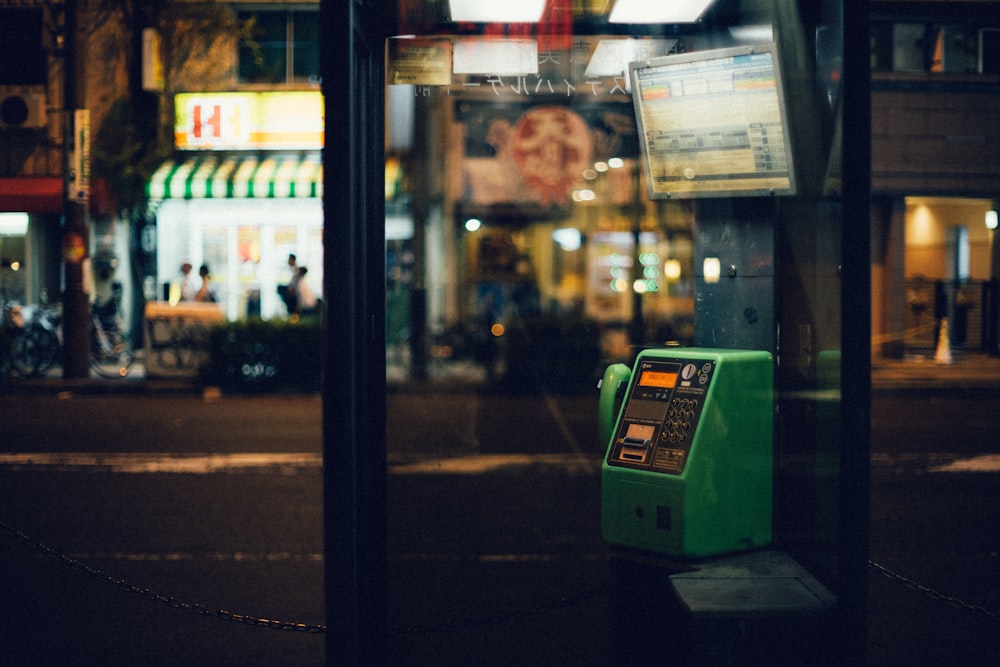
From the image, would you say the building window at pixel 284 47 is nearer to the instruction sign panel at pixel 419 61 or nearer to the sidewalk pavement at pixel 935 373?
the sidewalk pavement at pixel 935 373

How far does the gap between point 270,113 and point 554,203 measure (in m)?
6.18

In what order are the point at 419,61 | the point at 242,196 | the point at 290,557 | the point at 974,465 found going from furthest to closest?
the point at 242,196 < the point at 974,465 < the point at 290,557 < the point at 419,61

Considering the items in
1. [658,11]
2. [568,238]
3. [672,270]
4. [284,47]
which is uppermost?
[284,47]

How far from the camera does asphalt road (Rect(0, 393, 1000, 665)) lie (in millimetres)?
4848

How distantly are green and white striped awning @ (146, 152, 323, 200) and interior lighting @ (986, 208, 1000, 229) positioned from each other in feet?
46.9

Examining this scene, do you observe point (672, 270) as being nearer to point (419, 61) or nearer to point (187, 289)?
point (187, 289)

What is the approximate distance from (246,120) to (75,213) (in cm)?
525

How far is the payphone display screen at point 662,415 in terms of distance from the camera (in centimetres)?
334

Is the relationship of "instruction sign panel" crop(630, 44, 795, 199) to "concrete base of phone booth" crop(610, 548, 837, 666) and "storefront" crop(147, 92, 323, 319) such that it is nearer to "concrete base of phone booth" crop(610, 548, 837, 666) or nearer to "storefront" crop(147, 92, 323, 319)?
"concrete base of phone booth" crop(610, 548, 837, 666)

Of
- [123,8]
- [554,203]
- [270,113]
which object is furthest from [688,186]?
[123,8]

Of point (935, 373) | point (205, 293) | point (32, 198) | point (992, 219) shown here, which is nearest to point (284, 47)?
point (32, 198)

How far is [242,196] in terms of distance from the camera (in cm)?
1980

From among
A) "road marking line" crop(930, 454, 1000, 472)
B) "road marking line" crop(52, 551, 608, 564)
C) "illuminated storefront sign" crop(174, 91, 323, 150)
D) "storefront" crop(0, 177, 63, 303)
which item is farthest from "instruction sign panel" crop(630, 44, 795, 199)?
"storefront" crop(0, 177, 63, 303)

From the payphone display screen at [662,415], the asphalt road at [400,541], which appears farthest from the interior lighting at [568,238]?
the payphone display screen at [662,415]
